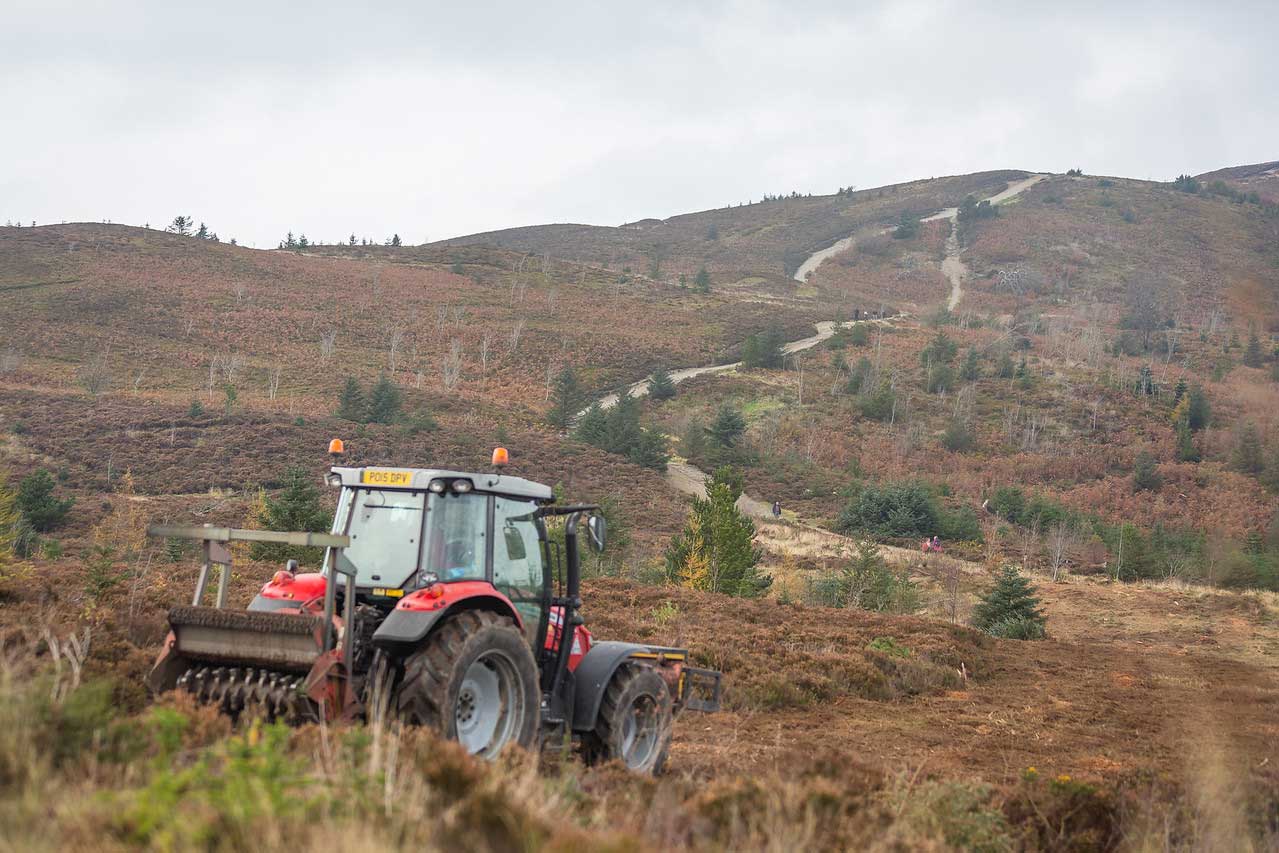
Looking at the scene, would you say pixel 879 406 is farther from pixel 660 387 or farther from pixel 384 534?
pixel 384 534

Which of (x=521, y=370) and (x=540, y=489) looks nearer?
(x=540, y=489)

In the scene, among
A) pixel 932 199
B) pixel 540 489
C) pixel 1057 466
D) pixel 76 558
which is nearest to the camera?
pixel 540 489

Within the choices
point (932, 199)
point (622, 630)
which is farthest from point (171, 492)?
point (932, 199)

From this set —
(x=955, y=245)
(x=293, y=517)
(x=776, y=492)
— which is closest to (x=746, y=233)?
(x=955, y=245)

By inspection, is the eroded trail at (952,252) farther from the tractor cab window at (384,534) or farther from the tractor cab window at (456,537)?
the tractor cab window at (384,534)

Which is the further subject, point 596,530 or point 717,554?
point 717,554

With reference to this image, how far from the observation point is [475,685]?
6.68 meters

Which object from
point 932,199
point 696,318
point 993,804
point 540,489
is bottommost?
point 993,804

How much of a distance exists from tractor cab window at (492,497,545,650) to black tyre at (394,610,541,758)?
0.47 meters

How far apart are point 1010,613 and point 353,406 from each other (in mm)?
36714

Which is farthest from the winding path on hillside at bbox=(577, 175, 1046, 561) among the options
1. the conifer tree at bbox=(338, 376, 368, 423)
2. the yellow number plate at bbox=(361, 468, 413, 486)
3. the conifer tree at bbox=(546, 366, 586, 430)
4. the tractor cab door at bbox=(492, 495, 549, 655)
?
the yellow number plate at bbox=(361, 468, 413, 486)

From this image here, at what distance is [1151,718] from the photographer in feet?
47.5

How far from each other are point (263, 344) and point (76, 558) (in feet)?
168

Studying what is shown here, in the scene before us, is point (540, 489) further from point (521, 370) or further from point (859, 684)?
point (521, 370)
